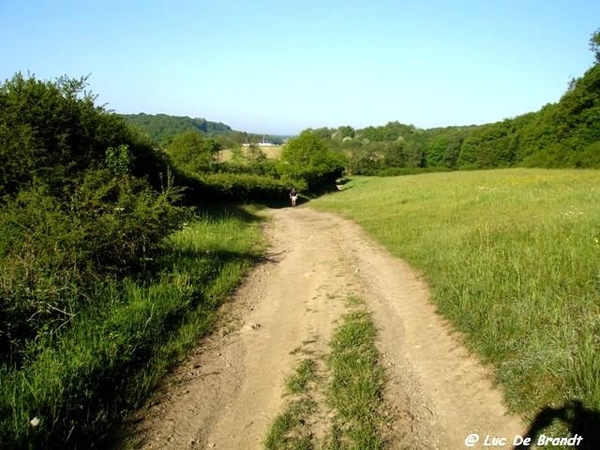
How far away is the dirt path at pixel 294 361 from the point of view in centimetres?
A: 403

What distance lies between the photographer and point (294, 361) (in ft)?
17.7

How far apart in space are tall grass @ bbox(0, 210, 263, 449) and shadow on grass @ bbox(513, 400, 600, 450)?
3680mm

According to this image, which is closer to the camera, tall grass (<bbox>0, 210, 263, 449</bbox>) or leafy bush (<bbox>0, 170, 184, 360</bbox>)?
tall grass (<bbox>0, 210, 263, 449</bbox>)

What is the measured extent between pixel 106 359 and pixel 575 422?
457cm

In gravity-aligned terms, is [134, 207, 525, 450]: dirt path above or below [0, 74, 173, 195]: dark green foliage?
below

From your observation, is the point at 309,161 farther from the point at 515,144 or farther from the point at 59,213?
the point at 59,213

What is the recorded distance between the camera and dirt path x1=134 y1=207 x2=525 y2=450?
4.03 metres

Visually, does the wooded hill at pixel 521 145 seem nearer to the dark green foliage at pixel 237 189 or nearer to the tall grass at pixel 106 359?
the dark green foliage at pixel 237 189

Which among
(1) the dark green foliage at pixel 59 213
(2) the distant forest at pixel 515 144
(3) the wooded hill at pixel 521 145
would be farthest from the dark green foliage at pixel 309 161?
(1) the dark green foliage at pixel 59 213

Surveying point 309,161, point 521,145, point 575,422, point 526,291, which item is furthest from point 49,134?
point 521,145

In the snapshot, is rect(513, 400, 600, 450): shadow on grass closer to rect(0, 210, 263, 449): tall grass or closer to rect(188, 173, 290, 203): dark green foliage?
rect(0, 210, 263, 449): tall grass

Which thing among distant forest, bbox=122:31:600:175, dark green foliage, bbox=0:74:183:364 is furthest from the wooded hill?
dark green foliage, bbox=0:74:183:364

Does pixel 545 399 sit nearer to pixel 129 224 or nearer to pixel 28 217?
pixel 129 224

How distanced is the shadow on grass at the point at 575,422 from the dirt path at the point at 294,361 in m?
0.16
